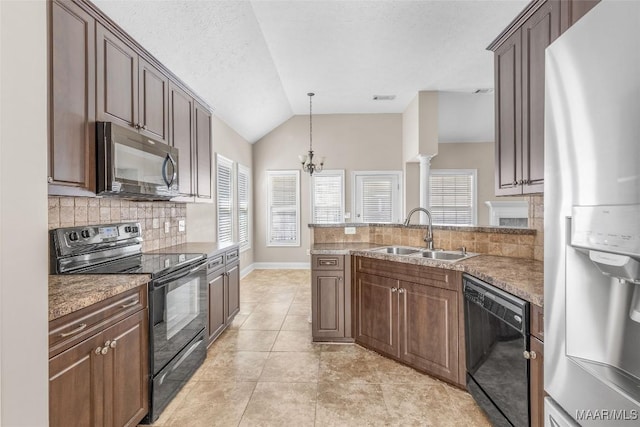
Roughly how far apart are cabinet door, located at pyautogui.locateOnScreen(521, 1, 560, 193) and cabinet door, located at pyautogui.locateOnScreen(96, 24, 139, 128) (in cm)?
264

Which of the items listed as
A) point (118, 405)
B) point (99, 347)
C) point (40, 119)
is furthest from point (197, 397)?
point (40, 119)

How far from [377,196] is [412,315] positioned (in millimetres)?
4269

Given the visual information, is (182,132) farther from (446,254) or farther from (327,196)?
(327,196)

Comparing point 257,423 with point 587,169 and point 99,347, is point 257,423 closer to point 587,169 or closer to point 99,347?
point 99,347

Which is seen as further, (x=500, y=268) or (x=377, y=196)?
(x=377, y=196)

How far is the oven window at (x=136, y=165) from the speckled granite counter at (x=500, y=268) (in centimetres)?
148

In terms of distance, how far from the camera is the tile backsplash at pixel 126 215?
6.44 feet

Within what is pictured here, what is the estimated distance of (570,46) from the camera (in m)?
0.97

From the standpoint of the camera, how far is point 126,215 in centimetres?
260

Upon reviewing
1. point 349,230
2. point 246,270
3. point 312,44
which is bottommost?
point 246,270

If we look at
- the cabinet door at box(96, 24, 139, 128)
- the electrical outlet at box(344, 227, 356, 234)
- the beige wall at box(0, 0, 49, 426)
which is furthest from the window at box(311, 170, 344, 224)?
the beige wall at box(0, 0, 49, 426)

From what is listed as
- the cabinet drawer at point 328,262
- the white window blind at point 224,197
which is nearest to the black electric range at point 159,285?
the cabinet drawer at point 328,262

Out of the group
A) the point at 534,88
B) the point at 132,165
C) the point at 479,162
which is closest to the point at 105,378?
the point at 132,165

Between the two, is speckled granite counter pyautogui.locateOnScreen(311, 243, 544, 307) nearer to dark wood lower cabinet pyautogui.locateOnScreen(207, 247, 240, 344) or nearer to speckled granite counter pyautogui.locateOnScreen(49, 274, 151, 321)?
dark wood lower cabinet pyautogui.locateOnScreen(207, 247, 240, 344)
